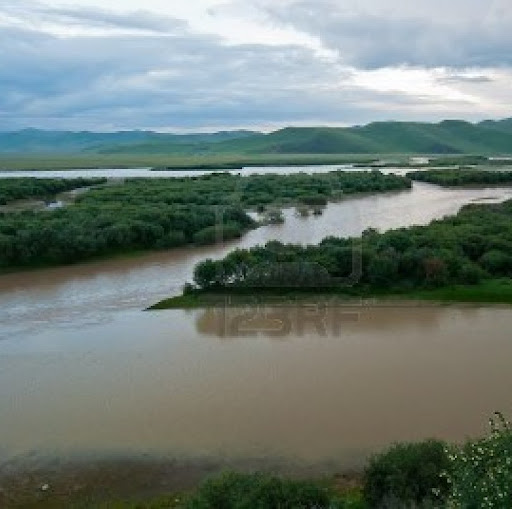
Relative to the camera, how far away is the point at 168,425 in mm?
13852

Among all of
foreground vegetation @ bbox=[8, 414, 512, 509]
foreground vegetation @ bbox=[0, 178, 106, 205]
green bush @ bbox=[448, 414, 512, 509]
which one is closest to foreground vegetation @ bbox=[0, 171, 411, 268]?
foreground vegetation @ bbox=[0, 178, 106, 205]

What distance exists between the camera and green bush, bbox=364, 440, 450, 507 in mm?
9602

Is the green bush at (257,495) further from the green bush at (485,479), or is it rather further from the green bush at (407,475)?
the green bush at (485,479)

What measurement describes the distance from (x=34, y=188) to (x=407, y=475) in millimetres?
50527

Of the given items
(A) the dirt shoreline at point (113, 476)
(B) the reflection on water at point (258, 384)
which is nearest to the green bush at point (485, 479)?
(A) the dirt shoreline at point (113, 476)

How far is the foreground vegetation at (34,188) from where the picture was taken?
52312 millimetres

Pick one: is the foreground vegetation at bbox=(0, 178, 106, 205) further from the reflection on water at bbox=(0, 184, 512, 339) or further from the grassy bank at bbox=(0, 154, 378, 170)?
the grassy bank at bbox=(0, 154, 378, 170)

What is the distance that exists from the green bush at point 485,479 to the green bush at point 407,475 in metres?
2.78

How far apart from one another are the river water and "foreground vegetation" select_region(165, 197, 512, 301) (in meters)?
1.58

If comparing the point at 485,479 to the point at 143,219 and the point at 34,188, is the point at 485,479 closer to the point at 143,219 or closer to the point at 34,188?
the point at 143,219

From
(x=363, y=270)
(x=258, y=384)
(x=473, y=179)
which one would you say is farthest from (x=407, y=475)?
(x=473, y=179)

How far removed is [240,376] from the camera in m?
16.2

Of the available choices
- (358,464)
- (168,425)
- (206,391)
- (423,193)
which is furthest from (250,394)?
(423,193)

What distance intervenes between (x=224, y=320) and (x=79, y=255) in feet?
37.9
